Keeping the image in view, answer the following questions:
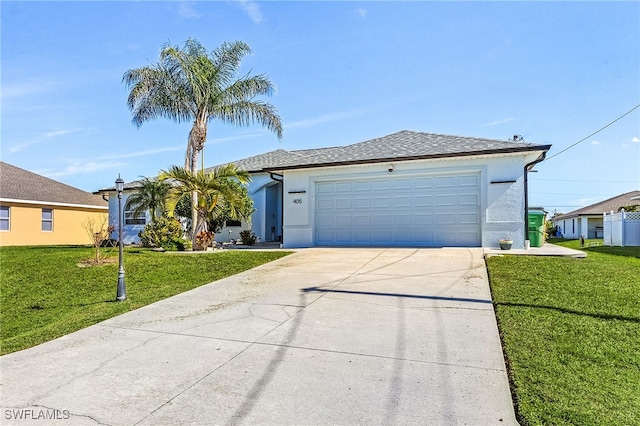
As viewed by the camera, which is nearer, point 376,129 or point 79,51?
point 79,51

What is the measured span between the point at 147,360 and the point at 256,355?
1133mm

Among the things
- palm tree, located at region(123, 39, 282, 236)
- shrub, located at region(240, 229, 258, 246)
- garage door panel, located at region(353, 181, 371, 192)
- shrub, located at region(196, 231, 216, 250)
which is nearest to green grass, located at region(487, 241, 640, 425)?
garage door panel, located at region(353, 181, 371, 192)

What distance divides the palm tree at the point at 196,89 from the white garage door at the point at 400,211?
5.15 metres

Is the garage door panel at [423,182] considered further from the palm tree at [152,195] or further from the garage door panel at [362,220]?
the palm tree at [152,195]

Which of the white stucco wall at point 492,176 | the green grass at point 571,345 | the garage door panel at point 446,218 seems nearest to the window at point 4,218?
the white stucco wall at point 492,176

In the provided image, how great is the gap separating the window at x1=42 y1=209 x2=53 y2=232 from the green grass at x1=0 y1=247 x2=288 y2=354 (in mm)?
11068

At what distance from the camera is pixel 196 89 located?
14.2 meters

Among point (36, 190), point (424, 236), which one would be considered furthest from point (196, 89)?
point (36, 190)

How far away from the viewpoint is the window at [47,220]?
21766mm

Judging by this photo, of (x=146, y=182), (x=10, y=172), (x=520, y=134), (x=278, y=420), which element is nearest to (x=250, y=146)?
(x=146, y=182)

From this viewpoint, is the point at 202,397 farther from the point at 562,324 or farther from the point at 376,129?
the point at 376,129

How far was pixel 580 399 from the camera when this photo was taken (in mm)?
2742

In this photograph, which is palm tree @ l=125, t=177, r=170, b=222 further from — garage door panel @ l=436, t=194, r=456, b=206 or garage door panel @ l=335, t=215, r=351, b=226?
garage door panel @ l=436, t=194, r=456, b=206

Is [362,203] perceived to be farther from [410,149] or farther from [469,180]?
[469,180]
